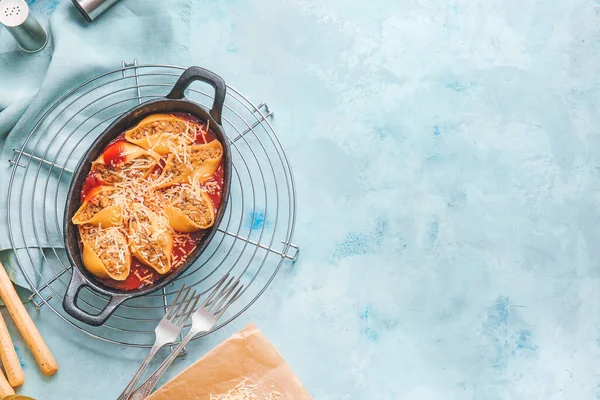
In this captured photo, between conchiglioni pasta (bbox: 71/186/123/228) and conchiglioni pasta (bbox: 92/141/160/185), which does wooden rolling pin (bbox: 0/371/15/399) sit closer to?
conchiglioni pasta (bbox: 71/186/123/228)

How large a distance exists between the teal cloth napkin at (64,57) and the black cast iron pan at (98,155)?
336mm

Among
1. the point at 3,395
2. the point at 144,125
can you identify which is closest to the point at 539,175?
the point at 144,125

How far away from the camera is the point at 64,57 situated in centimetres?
330

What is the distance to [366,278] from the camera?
3.36 meters

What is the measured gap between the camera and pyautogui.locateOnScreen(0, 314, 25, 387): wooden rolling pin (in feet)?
10.4

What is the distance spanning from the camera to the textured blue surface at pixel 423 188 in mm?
3338

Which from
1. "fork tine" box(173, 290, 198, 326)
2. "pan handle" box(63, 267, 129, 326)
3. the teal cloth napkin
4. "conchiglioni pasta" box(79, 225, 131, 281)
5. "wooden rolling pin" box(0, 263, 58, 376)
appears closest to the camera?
"pan handle" box(63, 267, 129, 326)

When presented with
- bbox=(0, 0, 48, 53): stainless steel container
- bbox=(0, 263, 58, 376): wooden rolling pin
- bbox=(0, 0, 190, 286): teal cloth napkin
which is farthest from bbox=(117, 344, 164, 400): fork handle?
bbox=(0, 0, 48, 53): stainless steel container

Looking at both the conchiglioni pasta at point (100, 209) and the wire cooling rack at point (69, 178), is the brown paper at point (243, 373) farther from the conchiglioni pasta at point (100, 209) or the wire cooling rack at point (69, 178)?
the conchiglioni pasta at point (100, 209)

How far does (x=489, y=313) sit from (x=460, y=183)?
2.17 feet

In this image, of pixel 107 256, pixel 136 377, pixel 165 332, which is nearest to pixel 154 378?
pixel 136 377

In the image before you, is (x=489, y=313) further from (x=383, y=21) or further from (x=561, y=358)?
(x=383, y=21)

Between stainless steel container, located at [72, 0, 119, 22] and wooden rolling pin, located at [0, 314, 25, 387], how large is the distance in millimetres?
1504

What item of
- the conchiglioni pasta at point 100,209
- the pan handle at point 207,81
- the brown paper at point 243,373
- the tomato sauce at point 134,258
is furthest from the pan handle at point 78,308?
the pan handle at point 207,81
